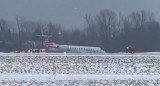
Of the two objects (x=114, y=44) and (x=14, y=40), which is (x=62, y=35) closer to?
(x=14, y=40)

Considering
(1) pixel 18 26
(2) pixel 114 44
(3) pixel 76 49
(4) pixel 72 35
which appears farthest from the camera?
(1) pixel 18 26

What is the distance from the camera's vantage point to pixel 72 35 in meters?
168

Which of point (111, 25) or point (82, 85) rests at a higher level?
point (111, 25)

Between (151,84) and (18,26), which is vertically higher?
(18,26)

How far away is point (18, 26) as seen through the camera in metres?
182

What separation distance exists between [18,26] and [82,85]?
162147 millimetres

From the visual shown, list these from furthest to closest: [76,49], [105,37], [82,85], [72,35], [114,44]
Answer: [72,35]
[105,37]
[114,44]
[76,49]
[82,85]

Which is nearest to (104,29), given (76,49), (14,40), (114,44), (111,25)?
(111,25)

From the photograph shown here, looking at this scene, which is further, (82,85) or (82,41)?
(82,41)

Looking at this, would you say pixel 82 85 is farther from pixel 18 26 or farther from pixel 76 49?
pixel 18 26

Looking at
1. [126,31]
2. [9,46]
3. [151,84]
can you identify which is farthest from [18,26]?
[151,84]

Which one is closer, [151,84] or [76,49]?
[151,84]

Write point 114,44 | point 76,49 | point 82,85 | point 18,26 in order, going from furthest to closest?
point 18,26 < point 114,44 < point 76,49 < point 82,85

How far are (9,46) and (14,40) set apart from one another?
1789 cm
